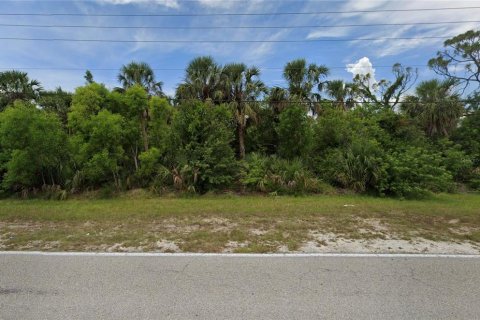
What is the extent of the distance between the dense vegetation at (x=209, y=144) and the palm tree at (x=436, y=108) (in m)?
1.69

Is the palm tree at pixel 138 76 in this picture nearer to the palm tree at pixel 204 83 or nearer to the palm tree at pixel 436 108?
the palm tree at pixel 204 83

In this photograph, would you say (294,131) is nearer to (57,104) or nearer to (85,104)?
(85,104)

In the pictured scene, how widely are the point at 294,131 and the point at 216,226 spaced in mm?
8913

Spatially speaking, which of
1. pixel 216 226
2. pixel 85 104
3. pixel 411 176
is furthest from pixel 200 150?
pixel 411 176

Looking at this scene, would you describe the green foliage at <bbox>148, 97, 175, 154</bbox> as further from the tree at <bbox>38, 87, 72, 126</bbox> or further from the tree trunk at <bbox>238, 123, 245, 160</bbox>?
the tree at <bbox>38, 87, 72, 126</bbox>

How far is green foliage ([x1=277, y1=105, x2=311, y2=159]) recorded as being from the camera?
13898 mm

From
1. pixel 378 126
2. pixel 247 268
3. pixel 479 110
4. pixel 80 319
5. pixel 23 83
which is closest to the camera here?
pixel 80 319

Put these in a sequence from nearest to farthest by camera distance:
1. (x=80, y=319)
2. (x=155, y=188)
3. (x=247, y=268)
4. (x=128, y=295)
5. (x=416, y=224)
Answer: (x=80, y=319)
(x=128, y=295)
(x=247, y=268)
(x=416, y=224)
(x=155, y=188)

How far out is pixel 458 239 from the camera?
17.6 feet

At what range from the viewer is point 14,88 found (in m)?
16.4

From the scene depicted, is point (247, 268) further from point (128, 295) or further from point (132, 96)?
point (132, 96)

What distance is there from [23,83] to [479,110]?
2742cm

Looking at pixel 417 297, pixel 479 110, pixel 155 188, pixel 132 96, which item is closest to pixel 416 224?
pixel 417 297

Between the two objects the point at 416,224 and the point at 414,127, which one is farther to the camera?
the point at 414,127
